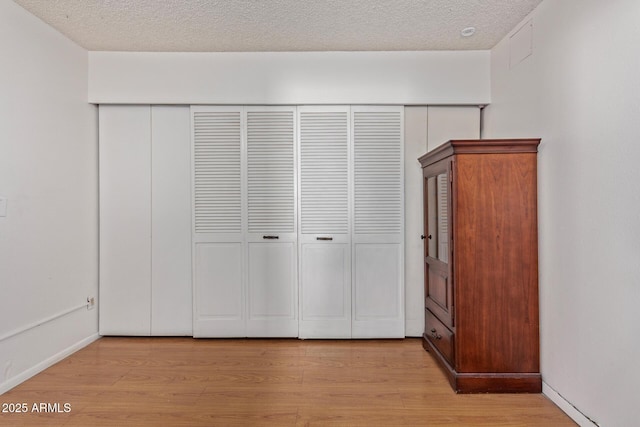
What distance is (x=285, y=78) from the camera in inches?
116

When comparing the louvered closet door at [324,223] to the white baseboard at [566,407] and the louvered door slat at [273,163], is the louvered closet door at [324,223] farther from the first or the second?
the white baseboard at [566,407]

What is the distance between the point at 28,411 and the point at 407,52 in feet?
11.8

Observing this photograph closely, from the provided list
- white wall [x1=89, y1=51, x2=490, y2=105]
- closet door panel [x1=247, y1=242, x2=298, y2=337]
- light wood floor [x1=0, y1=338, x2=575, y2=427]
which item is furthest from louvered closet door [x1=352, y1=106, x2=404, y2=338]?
closet door panel [x1=247, y1=242, x2=298, y2=337]

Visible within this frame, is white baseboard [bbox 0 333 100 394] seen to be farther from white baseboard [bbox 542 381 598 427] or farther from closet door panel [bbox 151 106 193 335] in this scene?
white baseboard [bbox 542 381 598 427]

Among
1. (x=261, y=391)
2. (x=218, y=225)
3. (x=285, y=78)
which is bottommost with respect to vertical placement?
(x=261, y=391)

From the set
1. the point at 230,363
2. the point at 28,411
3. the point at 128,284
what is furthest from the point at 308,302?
the point at 28,411

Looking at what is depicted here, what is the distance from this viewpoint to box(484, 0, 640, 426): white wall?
61.7 inches

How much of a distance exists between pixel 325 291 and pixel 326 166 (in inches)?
42.7

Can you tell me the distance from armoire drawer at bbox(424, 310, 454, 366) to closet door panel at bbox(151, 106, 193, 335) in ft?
6.66

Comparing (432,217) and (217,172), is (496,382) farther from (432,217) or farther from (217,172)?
(217,172)

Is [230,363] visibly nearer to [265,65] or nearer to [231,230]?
[231,230]

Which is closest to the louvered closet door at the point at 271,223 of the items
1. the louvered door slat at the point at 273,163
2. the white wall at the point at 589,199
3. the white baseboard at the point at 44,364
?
the louvered door slat at the point at 273,163

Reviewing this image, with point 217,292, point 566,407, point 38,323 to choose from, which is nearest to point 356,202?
point 217,292

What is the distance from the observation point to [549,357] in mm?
2113
